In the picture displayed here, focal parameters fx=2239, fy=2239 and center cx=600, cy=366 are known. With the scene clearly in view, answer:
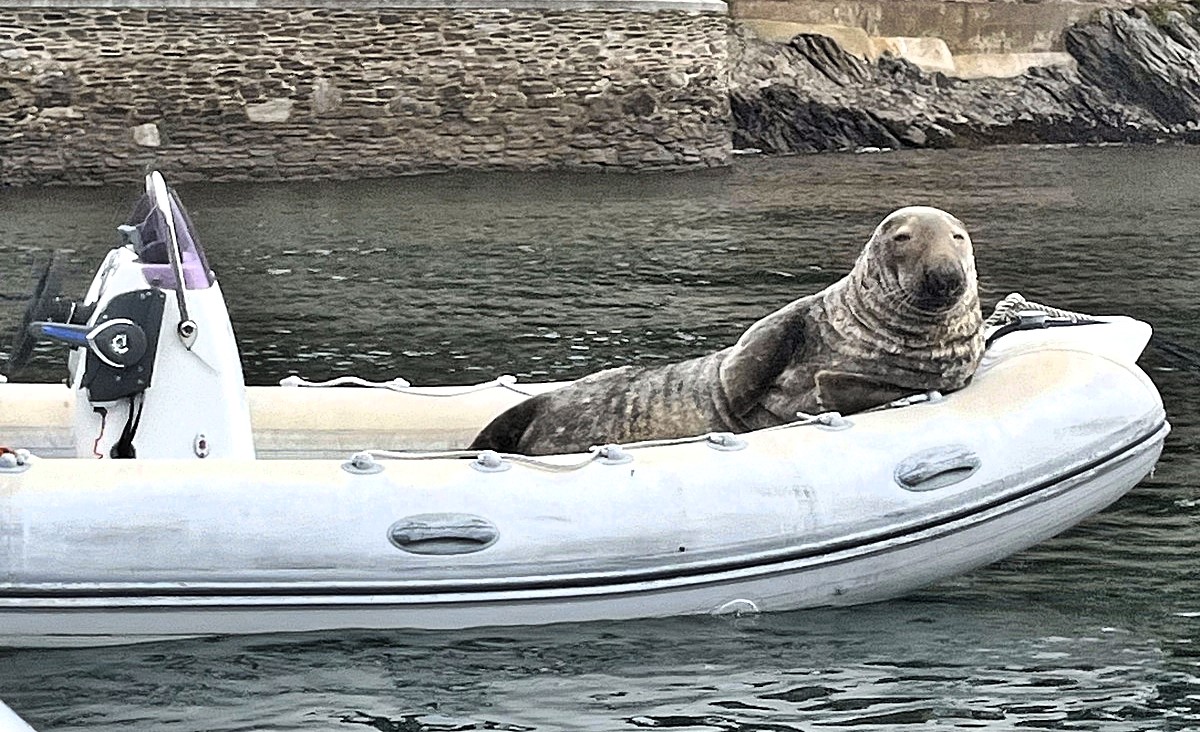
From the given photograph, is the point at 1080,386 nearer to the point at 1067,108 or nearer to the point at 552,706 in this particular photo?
the point at 552,706

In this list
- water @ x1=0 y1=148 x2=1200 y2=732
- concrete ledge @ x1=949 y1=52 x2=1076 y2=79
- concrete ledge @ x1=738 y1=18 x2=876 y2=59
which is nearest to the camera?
water @ x1=0 y1=148 x2=1200 y2=732

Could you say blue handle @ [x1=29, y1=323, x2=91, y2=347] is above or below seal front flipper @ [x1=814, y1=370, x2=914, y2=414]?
above

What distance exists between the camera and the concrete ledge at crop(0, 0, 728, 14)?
21.5 metres

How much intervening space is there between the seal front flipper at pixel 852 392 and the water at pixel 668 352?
24.2 inches

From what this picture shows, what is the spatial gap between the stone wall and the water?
95cm

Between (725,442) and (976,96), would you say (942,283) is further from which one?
(976,96)

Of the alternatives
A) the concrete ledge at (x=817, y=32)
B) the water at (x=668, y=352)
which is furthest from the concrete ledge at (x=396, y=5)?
the concrete ledge at (x=817, y=32)

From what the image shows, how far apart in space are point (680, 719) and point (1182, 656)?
1576mm

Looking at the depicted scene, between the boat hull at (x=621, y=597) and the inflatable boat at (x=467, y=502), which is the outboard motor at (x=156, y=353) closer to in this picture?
the inflatable boat at (x=467, y=502)

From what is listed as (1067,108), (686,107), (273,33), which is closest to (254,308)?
(273,33)

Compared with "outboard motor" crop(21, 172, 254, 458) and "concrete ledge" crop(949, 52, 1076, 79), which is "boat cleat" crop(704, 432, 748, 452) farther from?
"concrete ledge" crop(949, 52, 1076, 79)

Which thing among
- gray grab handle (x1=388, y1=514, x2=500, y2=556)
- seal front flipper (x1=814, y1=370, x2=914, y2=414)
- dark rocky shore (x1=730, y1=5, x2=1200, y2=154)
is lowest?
dark rocky shore (x1=730, y1=5, x2=1200, y2=154)

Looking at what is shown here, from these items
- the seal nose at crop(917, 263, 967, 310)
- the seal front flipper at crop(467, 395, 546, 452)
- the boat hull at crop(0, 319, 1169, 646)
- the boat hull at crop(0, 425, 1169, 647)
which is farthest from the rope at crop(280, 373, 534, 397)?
the seal nose at crop(917, 263, 967, 310)

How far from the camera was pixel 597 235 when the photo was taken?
658 inches
